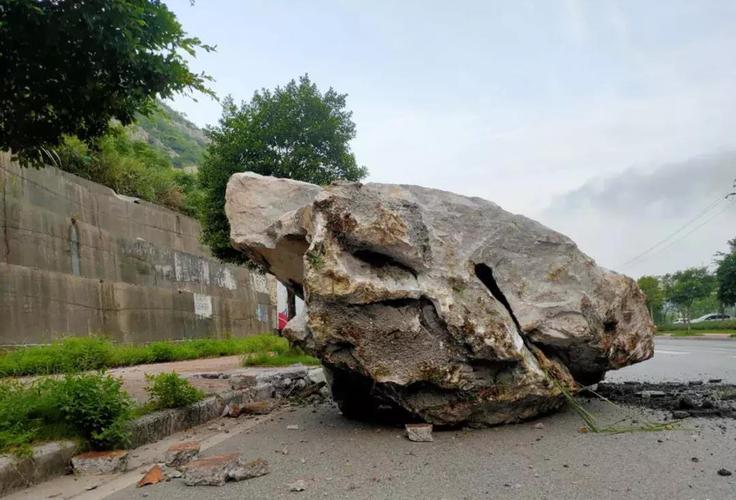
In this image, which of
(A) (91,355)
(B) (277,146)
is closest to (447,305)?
(A) (91,355)

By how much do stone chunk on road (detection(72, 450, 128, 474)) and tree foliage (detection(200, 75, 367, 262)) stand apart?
8444 mm

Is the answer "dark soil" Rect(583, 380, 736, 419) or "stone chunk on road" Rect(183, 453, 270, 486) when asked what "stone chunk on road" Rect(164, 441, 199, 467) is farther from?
"dark soil" Rect(583, 380, 736, 419)

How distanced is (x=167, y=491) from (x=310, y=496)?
83 cm

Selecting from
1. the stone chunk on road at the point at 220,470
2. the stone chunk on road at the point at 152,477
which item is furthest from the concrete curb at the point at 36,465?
the stone chunk on road at the point at 220,470

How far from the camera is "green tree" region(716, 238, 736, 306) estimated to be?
28.3 metres

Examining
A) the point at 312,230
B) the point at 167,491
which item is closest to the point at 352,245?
the point at 312,230

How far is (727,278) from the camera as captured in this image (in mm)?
28641

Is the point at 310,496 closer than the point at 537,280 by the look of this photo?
Yes

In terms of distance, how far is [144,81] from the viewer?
15.8ft

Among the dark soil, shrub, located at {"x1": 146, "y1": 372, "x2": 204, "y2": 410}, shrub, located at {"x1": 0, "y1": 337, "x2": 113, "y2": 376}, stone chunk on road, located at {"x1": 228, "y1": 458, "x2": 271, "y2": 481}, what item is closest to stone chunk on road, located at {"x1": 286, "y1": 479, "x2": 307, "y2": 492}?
stone chunk on road, located at {"x1": 228, "y1": 458, "x2": 271, "y2": 481}

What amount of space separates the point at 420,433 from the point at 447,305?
98 cm

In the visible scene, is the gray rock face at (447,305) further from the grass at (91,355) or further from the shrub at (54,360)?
the shrub at (54,360)

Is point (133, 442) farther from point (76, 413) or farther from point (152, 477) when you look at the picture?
point (152, 477)

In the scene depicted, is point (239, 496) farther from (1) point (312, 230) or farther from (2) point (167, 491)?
(1) point (312, 230)
